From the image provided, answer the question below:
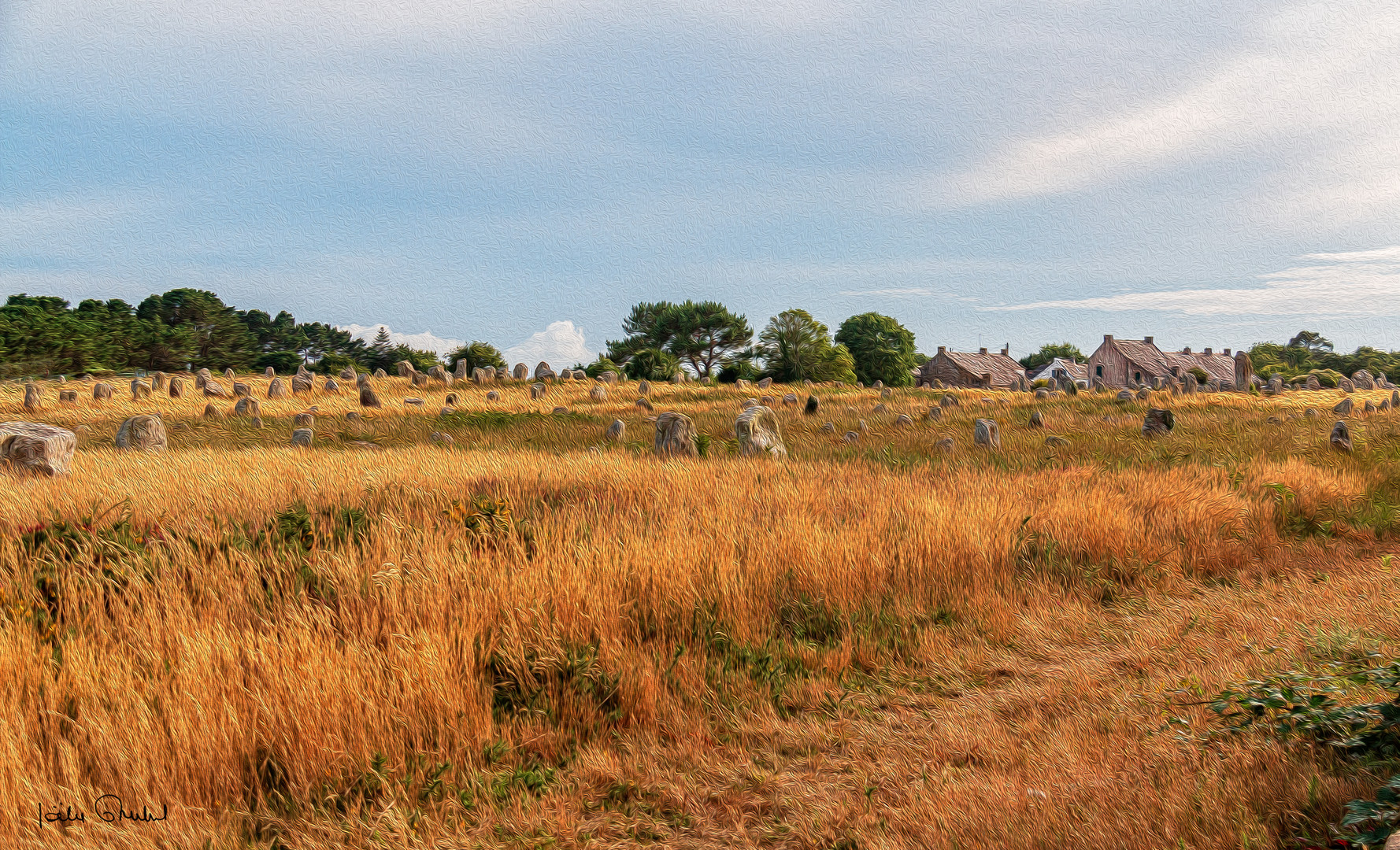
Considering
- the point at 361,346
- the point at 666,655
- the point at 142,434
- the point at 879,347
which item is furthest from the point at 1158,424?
the point at 361,346

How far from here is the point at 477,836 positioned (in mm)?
3416

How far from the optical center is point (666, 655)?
514 centimetres

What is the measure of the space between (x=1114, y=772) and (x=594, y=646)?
3.07m

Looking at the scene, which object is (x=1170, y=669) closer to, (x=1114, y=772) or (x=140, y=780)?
(x=1114, y=772)

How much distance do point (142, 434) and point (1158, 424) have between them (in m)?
22.7

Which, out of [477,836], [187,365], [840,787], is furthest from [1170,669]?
[187,365]

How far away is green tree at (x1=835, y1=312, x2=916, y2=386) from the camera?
71000 millimetres

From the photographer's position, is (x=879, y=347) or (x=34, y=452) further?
(x=879, y=347)

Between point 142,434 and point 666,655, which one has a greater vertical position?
point 142,434

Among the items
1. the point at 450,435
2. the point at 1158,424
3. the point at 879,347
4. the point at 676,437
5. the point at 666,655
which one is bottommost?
the point at 666,655

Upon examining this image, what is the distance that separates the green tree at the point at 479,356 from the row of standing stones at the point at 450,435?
11477mm

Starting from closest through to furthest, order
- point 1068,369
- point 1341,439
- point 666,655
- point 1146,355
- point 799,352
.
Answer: point 666,655
point 1341,439
point 799,352
point 1146,355
point 1068,369

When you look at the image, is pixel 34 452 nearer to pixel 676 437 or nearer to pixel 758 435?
pixel 676 437
